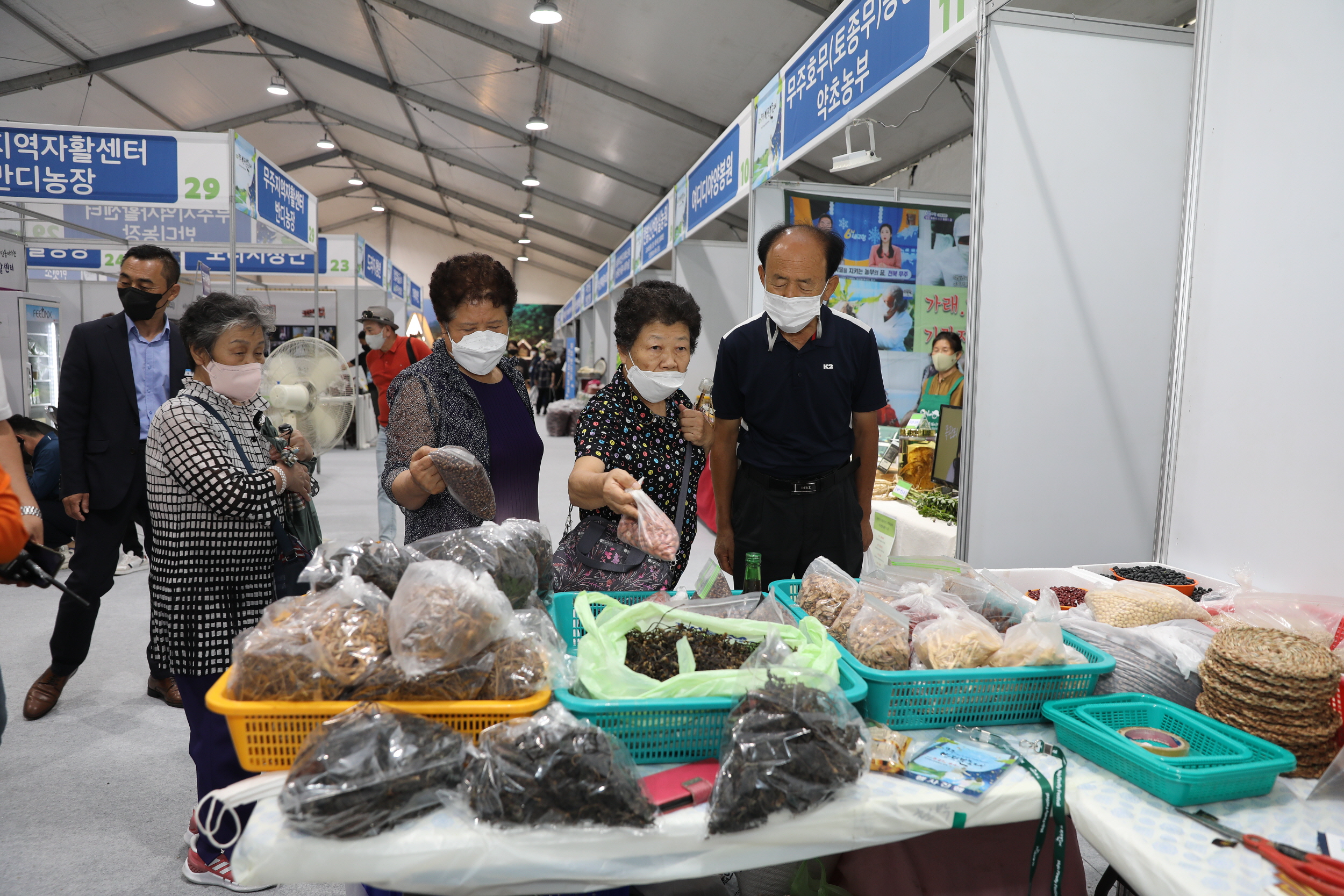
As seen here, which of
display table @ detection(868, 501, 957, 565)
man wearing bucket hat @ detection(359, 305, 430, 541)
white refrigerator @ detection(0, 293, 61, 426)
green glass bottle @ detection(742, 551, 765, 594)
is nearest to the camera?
green glass bottle @ detection(742, 551, 765, 594)

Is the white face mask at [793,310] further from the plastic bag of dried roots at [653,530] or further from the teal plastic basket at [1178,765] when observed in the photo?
the teal plastic basket at [1178,765]

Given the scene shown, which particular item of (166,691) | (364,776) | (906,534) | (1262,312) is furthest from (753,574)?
(166,691)

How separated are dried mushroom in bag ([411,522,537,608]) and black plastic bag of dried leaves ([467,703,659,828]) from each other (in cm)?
36

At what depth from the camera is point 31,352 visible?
7.79m

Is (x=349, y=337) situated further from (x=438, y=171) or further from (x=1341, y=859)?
(x=1341, y=859)

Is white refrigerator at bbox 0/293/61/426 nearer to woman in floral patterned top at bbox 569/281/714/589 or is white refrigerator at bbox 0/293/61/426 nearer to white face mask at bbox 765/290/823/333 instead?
woman in floral patterned top at bbox 569/281/714/589

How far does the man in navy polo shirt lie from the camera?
2.38 metres

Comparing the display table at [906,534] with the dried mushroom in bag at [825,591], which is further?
the display table at [906,534]

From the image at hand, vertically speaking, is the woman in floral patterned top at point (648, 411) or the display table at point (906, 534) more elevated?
the woman in floral patterned top at point (648, 411)

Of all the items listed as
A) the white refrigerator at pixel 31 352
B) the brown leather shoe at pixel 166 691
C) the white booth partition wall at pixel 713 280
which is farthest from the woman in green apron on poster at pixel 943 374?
the white refrigerator at pixel 31 352

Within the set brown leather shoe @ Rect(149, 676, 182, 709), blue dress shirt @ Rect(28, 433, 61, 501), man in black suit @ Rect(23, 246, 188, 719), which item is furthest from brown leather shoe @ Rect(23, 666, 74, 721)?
blue dress shirt @ Rect(28, 433, 61, 501)

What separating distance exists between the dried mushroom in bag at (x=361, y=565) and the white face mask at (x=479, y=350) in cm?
84

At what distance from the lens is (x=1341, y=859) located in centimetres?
101

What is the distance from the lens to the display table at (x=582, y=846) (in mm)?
1000
